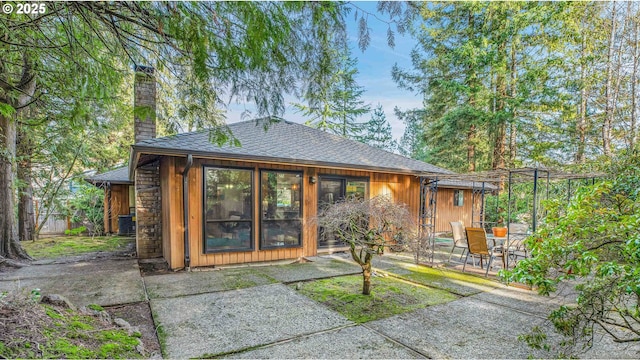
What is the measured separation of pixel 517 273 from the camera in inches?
88.1

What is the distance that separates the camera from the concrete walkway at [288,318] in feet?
9.32

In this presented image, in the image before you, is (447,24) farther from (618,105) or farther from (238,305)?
(238,305)

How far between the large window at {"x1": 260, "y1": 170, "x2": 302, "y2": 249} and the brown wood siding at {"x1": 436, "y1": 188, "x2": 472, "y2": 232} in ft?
26.2

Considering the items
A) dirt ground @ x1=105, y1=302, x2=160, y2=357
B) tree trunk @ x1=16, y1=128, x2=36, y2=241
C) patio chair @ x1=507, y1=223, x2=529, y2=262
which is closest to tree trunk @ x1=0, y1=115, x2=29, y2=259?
tree trunk @ x1=16, y1=128, x2=36, y2=241

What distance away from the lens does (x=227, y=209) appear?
20.3 ft

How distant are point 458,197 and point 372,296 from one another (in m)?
11.1

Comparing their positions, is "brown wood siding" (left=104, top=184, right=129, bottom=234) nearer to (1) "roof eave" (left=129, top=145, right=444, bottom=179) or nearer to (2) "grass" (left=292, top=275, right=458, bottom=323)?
(1) "roof eave" (left=129, top=145, right=444, bottom=179)

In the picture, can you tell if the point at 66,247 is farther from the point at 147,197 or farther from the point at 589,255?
the point at 589,255

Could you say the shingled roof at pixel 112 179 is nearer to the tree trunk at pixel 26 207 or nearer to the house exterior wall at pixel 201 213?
the tree trunk at pixel 26 207

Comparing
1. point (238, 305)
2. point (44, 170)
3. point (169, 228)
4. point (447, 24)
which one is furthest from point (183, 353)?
point (447, 24)

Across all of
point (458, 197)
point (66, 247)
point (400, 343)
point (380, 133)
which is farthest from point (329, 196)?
point (380, 133)

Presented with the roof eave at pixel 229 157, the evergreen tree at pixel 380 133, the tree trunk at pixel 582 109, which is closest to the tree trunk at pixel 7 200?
the roof eave at pixel 229 157

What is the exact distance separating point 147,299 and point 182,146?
8.86ft

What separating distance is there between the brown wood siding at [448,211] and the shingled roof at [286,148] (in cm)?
466
